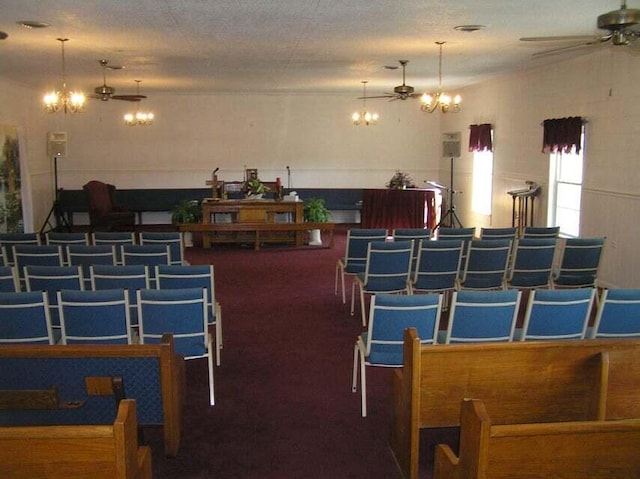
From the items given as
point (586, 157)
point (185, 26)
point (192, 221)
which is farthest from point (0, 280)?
point (586, 157)

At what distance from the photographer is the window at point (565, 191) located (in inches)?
421

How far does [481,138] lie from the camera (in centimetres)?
1424

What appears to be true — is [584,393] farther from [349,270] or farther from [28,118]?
[28,118]

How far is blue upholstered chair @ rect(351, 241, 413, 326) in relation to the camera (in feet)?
24.6

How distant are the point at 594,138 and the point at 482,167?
17.0 ft

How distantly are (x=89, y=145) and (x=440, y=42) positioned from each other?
11.1 meters

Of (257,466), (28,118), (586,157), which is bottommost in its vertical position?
(257,466)

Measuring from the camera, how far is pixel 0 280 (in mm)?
6207

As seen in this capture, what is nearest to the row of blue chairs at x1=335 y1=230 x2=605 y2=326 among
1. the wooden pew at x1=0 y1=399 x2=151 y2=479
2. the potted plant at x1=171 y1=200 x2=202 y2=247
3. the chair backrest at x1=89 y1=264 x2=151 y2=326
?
the chair backrest at x1=89 y1=264 x2=151 y2=326

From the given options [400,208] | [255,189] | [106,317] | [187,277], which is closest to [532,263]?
[187,277]

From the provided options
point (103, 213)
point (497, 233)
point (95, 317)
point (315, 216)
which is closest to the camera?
point (95, 317)

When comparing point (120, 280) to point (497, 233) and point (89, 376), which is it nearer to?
point (89, 376)

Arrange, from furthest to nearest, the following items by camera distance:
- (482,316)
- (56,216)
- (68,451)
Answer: (56,216) → (482,316) → (68,451)

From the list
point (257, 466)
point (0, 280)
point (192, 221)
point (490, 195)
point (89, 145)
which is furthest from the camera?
point (89, 145)
